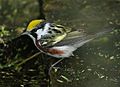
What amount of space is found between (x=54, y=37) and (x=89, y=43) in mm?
1119

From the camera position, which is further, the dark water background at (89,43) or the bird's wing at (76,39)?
the dark water background at (89,43)

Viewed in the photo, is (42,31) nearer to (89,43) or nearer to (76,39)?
(76,39)

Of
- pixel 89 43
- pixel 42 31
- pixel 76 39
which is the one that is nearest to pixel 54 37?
pixel 42 31

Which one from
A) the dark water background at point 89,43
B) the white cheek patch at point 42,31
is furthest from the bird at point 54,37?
the dark water background at point 89,43

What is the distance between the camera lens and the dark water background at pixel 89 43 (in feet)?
19.0

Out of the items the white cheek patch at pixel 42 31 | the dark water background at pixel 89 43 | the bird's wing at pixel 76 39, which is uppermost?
the white cheek patch at pixel 42 31

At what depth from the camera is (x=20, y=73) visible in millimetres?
6117

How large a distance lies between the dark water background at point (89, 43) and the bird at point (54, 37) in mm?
140

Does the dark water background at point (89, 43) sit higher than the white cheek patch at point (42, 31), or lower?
lower

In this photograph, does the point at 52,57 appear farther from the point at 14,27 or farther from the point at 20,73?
the point at 14,27

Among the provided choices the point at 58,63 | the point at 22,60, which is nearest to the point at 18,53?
the point at 22,60

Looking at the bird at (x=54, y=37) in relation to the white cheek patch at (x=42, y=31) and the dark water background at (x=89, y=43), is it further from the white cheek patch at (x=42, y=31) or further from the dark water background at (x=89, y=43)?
the dark water background at (x=89, y=43)

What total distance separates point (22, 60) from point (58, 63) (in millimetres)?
518

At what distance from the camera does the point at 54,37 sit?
18.6 ft
